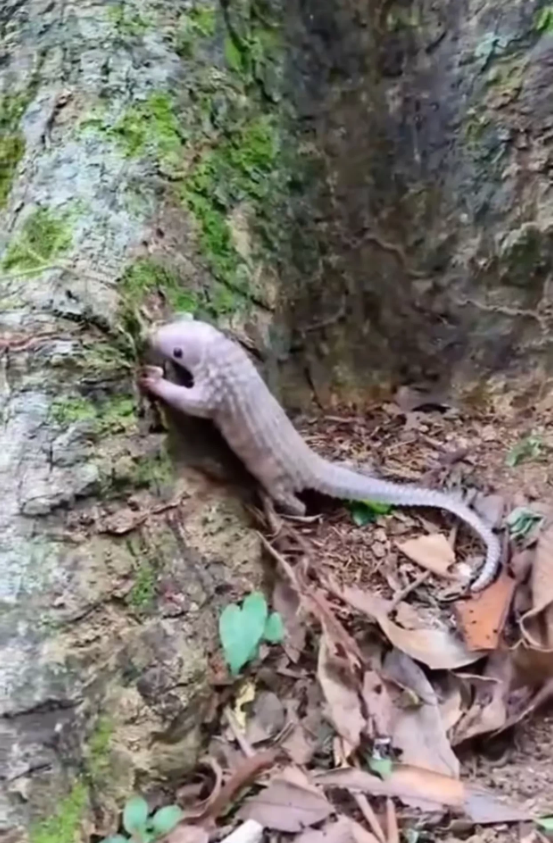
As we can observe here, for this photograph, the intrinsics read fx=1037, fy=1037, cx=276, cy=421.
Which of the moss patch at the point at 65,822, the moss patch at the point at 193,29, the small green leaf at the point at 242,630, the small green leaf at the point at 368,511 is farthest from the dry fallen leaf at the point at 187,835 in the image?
the moss patch at the point at 193,29

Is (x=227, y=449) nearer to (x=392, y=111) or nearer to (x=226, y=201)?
(x=226, y=201)

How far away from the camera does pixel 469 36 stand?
6.23 ft

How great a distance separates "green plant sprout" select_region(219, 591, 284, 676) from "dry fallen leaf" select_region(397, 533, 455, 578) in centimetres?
36

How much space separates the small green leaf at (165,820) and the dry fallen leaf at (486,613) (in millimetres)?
502

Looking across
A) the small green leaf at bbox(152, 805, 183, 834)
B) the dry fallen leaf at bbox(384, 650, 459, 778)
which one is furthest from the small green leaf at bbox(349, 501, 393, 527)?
the small green leaf at bbox(152, 805, 183, 834)

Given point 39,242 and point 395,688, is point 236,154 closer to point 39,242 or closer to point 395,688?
point 39,242

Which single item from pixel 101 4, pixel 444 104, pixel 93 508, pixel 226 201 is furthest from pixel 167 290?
pixel 444 104

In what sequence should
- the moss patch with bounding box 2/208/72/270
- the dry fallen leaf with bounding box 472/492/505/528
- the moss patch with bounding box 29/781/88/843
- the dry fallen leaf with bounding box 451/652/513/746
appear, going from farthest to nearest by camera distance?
the dry fallen leaf with bounding box 472/492/505/528 < the moss patch with bounding box 2/208/72/270 < the dry fallen leaf with bounding box 451/652/513/746 < the moss patch with bounding box 29/781/88/843

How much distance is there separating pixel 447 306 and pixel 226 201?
52cm

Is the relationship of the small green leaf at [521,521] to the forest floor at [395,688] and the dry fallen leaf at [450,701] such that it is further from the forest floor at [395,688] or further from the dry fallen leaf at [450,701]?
the dry fallen leaf at [450,701]

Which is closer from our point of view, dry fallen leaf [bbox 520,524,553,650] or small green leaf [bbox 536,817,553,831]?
small green leaf [bbox 536,817,553,831]

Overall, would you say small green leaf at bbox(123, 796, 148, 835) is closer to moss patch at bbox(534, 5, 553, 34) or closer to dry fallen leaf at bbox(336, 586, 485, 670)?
dry fallen leaf at bbox(336, 586, 485, 670)

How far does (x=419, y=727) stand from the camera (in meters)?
1.40

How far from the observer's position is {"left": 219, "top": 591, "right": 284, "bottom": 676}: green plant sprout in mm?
1405
